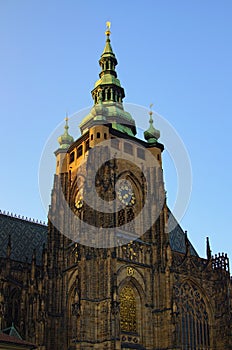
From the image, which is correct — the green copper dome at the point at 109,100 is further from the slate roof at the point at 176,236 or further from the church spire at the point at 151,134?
the slate roof at the point at 176,236

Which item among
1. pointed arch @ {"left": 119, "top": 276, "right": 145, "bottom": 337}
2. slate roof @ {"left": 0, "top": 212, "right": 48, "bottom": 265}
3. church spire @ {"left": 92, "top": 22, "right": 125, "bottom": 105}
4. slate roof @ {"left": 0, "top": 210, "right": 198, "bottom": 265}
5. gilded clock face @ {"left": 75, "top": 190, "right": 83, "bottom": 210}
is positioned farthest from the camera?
church spire @ {"left": 92, "top": 22, "right": 125, "bottom": 105}

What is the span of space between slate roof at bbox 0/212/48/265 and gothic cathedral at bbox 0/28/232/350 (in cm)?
30

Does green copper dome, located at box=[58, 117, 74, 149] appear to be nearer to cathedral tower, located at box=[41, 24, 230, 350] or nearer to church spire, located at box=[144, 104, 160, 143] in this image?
cathedral tower, located at box=[41, 24, 230, 350]

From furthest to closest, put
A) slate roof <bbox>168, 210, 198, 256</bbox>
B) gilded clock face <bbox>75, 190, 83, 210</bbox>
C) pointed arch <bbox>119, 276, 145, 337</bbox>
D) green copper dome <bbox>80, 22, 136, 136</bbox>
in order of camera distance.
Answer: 1. slate roof <bbox>168, 210, 198, 256</bbox>
2. green copper dome <bbox>80, 22, 136, 136</bbox>
3. gilded clock face <bbox>75, 190, 83, 210</bbox>
4. pointed arch <bbox>119, 276, 145, 337</bbox>

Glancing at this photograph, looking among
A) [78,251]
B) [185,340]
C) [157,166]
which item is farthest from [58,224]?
[185,340]

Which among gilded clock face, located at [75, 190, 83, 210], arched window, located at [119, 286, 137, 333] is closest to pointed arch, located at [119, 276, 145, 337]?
arched window, located at [119, 286, 137, 333]

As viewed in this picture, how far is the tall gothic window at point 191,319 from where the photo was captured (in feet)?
163

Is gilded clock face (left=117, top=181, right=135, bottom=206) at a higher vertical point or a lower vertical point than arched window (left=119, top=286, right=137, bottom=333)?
higher

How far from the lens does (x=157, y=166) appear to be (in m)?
55.2

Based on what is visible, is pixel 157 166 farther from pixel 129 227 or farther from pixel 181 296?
pixel 181 296

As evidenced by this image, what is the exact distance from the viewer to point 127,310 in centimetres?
4691

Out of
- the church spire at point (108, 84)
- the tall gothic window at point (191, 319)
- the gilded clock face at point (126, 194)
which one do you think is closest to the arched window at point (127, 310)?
the tall gothic window at point (191, 319)

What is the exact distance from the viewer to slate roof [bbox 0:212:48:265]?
56.8 m

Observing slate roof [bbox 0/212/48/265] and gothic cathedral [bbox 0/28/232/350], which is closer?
gothic cathedral [bbox 0/28/232/350]
